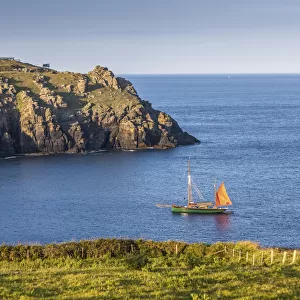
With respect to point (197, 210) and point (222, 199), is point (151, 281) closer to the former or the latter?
point (197, 210)

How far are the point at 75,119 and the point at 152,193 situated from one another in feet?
170

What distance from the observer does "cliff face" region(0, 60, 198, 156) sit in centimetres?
14062

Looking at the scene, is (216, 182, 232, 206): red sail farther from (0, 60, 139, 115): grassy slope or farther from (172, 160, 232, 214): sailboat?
(0, 60, 139, 115): grassy slope

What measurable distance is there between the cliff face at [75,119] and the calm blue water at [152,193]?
19.8ft

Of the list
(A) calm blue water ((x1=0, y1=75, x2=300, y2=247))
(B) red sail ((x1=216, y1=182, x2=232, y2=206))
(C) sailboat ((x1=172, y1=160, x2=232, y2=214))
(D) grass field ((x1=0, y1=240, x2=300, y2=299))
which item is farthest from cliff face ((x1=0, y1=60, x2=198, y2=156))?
(D) grass field ((x1=0, y1=240, x2=300, y2=299))

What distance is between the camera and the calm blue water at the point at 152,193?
257 feet

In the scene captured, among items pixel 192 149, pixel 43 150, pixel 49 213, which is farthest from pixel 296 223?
pixel 43 150

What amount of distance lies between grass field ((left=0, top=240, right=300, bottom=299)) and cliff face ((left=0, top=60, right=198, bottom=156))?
100812mm

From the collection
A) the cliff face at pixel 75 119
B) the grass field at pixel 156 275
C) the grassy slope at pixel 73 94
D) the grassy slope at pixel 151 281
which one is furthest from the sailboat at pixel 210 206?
the grassy slope at pixel 73 94

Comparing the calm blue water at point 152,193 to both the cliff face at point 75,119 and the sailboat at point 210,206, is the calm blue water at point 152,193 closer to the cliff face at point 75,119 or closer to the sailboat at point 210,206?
the sailboat at point 210,206

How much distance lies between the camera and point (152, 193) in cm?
10106

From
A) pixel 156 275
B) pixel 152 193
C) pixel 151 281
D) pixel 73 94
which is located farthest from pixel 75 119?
pixel 151 281

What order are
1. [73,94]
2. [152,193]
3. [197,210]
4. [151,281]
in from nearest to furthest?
[151,281] → [197,210] → [152,193] → [73,94]

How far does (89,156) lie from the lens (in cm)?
13738
